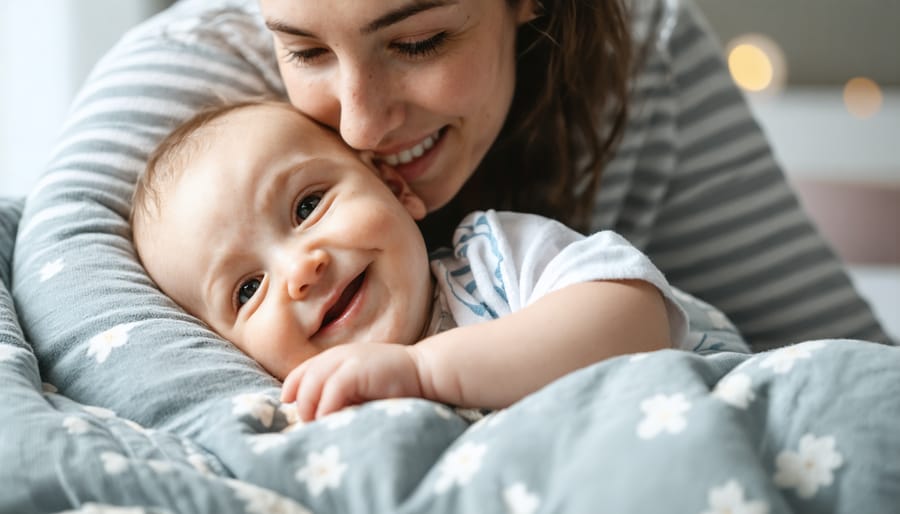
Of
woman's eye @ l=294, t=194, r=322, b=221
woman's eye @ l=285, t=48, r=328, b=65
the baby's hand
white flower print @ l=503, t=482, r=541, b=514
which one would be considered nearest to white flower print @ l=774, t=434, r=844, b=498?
white flower print @ l=503, t=482, r=541, b=514

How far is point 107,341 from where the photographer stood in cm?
96

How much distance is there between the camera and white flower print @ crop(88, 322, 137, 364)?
947mm

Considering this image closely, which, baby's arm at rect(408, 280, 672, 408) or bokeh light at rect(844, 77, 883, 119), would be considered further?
bokeh light at rect(844, 77, 883, 119)

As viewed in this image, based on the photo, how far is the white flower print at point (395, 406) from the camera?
78 cm

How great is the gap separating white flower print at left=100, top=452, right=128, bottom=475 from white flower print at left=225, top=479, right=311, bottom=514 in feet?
0.24

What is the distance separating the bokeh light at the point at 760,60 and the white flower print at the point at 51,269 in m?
2.74

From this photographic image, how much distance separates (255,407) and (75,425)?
0.46 ft

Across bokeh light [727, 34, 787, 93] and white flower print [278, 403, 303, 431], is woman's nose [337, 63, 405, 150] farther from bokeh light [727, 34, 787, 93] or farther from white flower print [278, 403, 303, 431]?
bokeh light [727, 34, 787, 93]

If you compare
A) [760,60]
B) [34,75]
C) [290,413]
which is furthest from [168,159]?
[760,60]

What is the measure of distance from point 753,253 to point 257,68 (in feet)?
2.70

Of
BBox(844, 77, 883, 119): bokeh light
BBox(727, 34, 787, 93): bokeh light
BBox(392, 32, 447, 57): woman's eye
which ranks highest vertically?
BBox(392, 32, 447, 57): woman's eye

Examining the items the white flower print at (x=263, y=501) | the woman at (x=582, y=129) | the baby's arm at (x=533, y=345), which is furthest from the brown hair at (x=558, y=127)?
the white flower print at (x=263, y=501)

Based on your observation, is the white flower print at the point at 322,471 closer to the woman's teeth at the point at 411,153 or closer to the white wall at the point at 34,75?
the woman's teeth at the point at 411,153

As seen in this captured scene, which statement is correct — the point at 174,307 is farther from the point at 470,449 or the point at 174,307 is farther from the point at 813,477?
the point at 813,477
